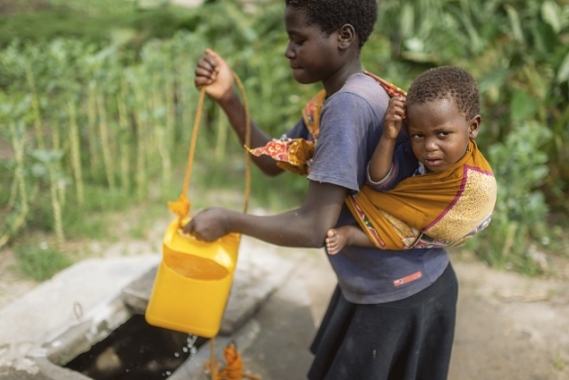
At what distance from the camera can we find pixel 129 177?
13.9ft

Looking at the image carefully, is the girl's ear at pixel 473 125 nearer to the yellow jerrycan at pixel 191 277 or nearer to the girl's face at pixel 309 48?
the girl's face at pixel 309 48

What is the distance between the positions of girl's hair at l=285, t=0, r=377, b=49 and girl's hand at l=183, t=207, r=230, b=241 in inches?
24.4

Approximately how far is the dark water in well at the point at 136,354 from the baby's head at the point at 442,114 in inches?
60.1

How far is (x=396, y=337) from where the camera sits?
70.2 inches

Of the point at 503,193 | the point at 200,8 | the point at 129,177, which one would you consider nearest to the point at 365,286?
the point at 503,193

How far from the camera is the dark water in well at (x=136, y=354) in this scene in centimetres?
233

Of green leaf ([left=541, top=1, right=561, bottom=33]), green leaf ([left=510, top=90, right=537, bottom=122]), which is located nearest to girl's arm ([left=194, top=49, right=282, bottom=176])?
green leaf ([left=510, top=90, right=537, bottom=122])

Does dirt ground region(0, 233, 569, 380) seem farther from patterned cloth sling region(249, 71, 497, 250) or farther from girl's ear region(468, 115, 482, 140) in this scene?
girl's ear region(468, 115, 482, 140)

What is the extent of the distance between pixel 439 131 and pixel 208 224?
2.36ft

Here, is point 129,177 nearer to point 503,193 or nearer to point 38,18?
point 503,193

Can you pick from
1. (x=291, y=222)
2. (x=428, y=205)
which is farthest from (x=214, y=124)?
(x=428, y=205)

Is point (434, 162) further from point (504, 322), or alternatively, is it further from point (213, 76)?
point (504, 322)

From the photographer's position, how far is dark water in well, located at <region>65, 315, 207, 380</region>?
7.63ft

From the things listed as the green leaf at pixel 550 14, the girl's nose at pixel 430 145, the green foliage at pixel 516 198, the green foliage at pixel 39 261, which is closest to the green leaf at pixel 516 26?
the green leaf at pixel 550 14
